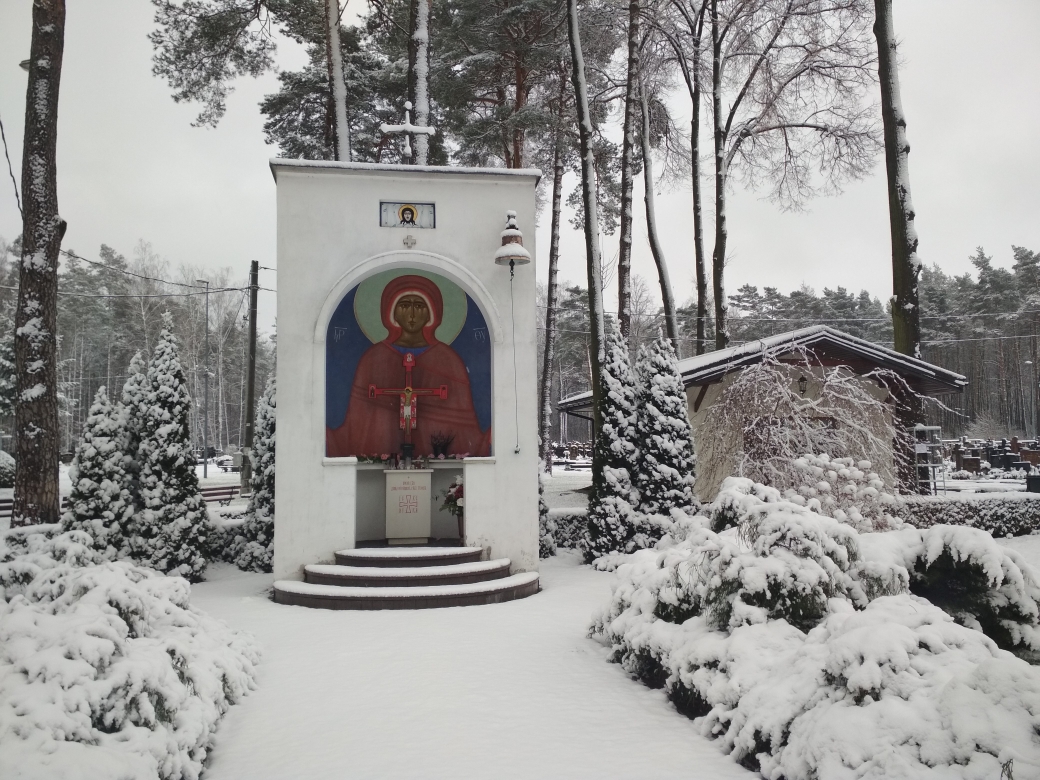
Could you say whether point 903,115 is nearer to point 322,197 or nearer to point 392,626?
point 322,197

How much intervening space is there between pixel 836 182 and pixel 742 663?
1595 centimetres

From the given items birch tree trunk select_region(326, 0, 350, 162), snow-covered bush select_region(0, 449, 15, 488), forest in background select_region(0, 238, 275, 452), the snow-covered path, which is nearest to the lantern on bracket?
the snow-covered path

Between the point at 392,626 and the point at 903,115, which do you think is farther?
the point at 903,115

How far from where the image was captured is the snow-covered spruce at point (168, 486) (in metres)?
9.35

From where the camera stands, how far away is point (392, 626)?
282 inches

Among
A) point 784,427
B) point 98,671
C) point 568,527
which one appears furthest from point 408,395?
point 98,671

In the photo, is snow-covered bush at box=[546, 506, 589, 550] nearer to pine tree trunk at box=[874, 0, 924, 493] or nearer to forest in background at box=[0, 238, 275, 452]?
pine tree trunk at box=[874, 0, 924, 493]

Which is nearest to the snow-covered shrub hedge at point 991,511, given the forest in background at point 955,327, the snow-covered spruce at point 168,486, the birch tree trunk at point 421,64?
the birch tree trunk at point 421,64

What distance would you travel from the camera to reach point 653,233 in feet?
64.7

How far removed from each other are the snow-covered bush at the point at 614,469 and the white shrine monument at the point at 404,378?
5.35 ft

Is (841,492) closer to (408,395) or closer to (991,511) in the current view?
(408,395)

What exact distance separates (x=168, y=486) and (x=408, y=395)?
329 centimetres

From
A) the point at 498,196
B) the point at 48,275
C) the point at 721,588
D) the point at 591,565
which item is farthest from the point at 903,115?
the point at 48,275

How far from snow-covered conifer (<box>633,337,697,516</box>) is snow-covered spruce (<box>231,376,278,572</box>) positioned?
5.26 meters
